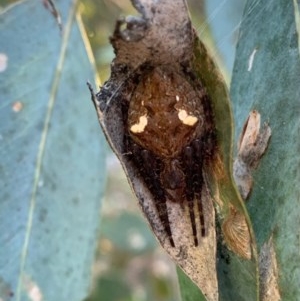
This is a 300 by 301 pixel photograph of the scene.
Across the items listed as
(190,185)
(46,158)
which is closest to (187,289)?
(190,185)

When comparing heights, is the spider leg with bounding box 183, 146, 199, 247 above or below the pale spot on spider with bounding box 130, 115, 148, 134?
below

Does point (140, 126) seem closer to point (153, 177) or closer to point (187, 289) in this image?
point (153, 177)

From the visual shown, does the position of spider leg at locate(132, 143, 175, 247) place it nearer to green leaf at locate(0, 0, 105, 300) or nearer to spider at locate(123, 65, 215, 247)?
spider at locate(123, 65, 215, 247)

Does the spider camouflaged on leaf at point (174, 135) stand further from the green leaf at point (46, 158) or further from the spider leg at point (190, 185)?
the green leaf at point (46, 158)

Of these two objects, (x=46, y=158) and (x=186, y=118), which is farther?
(x=46, y=158)

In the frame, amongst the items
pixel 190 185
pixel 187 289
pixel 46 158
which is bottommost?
pixel 187 289

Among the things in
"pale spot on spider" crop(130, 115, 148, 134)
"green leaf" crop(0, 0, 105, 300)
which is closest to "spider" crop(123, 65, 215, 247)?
"pale spot on spider" crop(130, 115, 148, 134)

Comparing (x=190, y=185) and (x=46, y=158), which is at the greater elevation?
(x=46, y=158)
